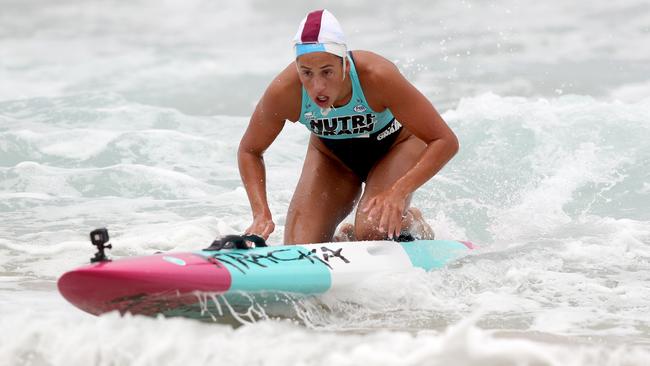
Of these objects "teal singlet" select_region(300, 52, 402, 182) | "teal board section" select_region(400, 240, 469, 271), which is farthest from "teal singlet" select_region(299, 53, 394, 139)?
"teal board section" select_region(400, 240, 469, 271)

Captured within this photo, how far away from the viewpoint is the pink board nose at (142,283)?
10.3 ft


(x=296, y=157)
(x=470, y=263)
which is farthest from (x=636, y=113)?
(x=470, y=263)

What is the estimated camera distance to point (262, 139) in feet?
16.7

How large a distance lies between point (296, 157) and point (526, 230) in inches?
471

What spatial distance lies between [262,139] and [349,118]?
1.82 feet

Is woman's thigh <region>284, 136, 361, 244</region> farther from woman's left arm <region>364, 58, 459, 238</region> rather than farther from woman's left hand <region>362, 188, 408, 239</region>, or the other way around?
woman's left hand <region>362, 188, 408, 239</region>

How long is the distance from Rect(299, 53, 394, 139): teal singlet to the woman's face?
0.71 feet

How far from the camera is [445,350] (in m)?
2.48

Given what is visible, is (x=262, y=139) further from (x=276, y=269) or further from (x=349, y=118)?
(x=276, y=269)

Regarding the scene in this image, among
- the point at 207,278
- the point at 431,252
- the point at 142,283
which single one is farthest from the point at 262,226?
the point at 142,283

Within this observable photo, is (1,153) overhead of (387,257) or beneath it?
overhead

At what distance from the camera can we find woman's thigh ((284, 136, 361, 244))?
5.26 m

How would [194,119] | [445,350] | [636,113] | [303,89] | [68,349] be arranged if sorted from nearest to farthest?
[445,350] → [68,349] → [303,89] → [636,113] → [194,119]

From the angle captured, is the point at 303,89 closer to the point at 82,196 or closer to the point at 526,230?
the point at 526,230
